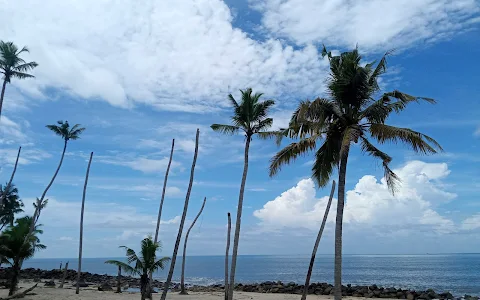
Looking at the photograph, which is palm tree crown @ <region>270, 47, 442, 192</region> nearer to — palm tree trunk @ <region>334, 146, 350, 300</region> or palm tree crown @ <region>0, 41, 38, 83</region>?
palm tree trunk @ <region>334, 146, 350, 300</region>

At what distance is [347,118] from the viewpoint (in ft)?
47.9

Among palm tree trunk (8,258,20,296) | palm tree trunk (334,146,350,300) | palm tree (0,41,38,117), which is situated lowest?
palm tree trunk (8,258,20,296)

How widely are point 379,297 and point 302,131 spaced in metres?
24.0

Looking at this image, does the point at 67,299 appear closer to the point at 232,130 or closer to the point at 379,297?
the point at 232,130

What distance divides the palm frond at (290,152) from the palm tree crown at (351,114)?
4cm

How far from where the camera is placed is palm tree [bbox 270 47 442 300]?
13.9 meters

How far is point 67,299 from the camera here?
24.2m

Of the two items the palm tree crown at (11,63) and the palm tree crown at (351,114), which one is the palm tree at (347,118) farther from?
the palm tree crown at (11,63)

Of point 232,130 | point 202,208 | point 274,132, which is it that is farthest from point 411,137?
point 202,208

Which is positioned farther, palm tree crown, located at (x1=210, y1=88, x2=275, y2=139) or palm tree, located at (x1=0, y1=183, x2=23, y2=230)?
palm tree, located at (x1=0, y1=183, x2=23, y2=230)

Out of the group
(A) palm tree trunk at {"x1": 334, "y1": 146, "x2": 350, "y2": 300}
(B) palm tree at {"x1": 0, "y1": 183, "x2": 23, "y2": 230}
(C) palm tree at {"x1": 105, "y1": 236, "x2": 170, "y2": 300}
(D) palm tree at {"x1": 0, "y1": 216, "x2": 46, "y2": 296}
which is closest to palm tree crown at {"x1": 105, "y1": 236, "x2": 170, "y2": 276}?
(C) palm tree at {"x1": 105, "y1": 236, "x2": 170, "y2": 300}

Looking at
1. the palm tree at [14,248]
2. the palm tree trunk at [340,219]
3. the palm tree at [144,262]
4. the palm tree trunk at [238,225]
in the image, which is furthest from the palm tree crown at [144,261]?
the palm tree trunk at [340,219]

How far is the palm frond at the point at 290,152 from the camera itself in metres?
15.9

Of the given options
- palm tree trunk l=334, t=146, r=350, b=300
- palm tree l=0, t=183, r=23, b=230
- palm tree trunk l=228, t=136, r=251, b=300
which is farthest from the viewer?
palm tree l=0, t=183, r=23, b=230
